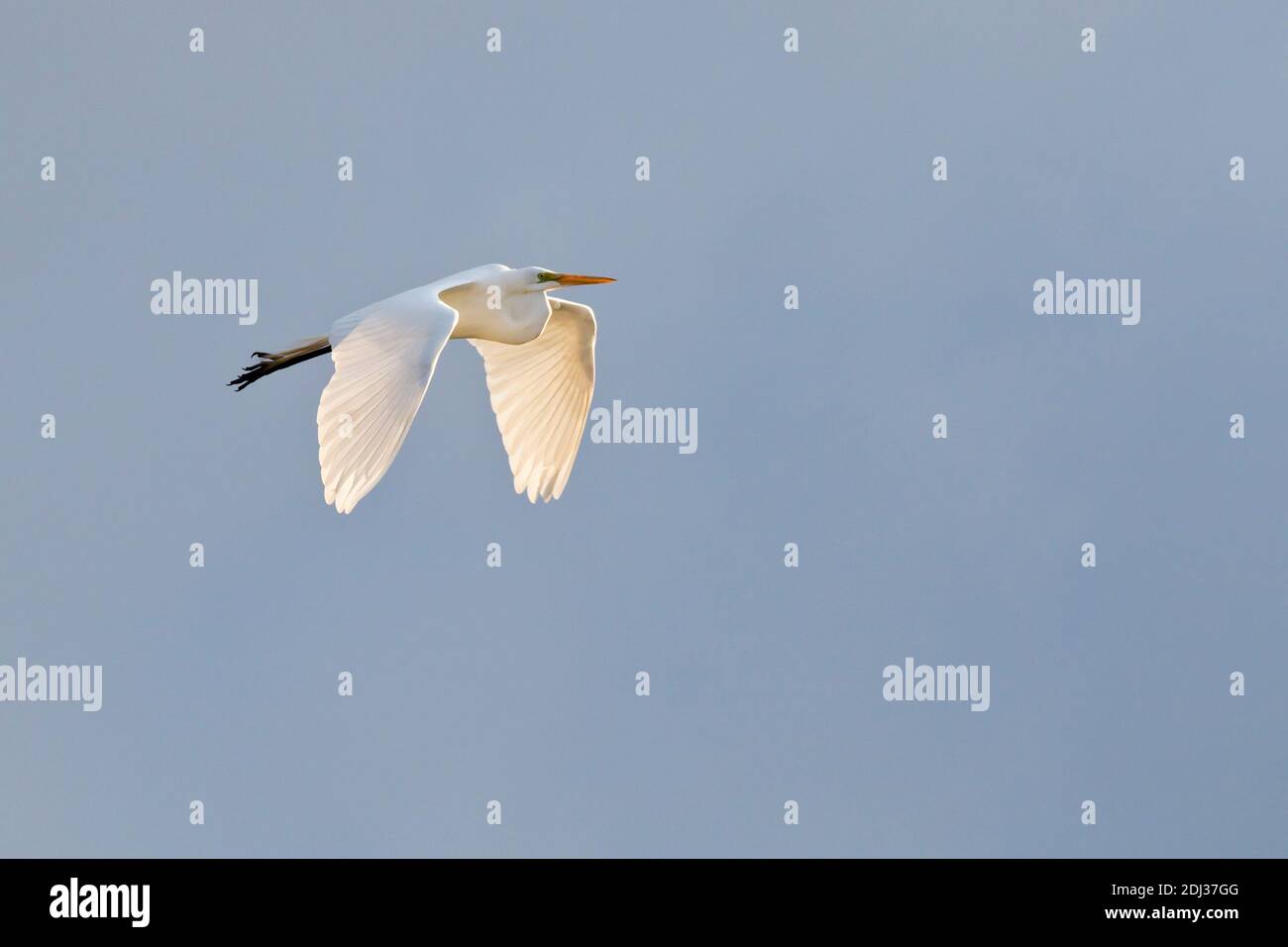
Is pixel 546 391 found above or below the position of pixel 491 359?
below

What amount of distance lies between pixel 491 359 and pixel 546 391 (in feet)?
1.80

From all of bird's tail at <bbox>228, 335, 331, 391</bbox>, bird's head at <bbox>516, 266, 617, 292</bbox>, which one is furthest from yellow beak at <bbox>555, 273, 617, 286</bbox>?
bird's tail at <bbox>228, 335, 331, 391</bbox>

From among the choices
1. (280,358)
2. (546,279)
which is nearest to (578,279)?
(546,279)

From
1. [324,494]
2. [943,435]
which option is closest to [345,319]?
[324,494]

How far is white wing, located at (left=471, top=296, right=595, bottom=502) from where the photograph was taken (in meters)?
14.4

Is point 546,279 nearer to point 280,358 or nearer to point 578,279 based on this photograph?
point 578,279

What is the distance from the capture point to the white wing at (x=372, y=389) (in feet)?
34.7

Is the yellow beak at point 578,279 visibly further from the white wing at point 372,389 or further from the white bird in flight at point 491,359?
the white wing at point 372,389

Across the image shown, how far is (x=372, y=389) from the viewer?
11086 millimetres

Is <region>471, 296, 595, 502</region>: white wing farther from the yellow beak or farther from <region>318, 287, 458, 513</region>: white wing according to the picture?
<region>318, 287, 458, 513</region>: white wing

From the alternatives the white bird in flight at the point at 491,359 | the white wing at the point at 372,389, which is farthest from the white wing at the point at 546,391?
the white wing at the point at 372,389

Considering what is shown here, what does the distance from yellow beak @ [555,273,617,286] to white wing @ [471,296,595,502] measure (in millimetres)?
257

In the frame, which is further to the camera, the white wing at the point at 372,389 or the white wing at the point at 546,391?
the white wing at the point at 546,391
